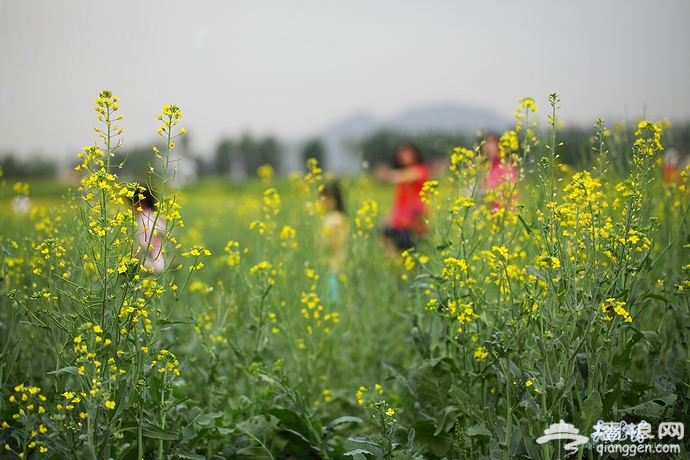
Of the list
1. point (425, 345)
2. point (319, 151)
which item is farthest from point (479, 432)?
point (319, 151)

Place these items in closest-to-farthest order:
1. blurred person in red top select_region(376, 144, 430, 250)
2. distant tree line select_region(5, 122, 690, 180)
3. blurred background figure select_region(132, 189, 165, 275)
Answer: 1. blurred background figure select_region(132, 189, 165, 275)
2. distant tree line select_region(5, 122, 690, 180)
3. blurred person in red top select_region(376, 144, 430, 250)

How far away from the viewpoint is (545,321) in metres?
1.87

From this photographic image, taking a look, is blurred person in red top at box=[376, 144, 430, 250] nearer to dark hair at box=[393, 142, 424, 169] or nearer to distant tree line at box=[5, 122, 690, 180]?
dark hair at box=[393, 142, 424, 169]

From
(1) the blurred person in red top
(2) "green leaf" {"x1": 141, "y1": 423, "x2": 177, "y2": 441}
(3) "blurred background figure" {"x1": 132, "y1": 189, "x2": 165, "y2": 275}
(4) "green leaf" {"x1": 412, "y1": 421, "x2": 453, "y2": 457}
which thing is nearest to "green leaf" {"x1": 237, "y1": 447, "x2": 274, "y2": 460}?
(2) "green leaf" {"x1": 141, "y1": 423, "x2": 177, "y2": 441}

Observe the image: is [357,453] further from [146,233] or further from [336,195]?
[336,195]

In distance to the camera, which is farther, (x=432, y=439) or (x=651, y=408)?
(x=432, y=439)

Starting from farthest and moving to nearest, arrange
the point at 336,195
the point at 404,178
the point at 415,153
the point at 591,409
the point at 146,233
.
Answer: the point at 336,195 < the point at 415,153 < the point at 404,178 < the point at 146,233 < the point at 591,409

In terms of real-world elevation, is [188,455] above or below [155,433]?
below

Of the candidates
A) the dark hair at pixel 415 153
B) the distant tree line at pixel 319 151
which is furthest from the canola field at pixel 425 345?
the dark hair at pixel 415 153

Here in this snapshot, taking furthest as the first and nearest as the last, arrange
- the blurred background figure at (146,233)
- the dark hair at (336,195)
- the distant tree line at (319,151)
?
1. the dark hair at (336,195)
2. the distant tree line at (319,151)
3. the blurred background figure at (146,233)

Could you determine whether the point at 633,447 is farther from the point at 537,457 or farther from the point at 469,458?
the point at 469,458

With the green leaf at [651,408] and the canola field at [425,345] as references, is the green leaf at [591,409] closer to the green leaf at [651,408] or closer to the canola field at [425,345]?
the canola field at [425,345]

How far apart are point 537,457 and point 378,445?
0.50m

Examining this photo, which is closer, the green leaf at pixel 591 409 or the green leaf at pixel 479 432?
the green leaf at pixel 591 409
